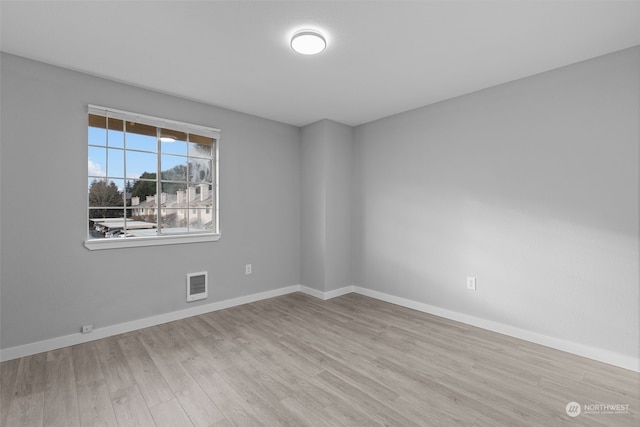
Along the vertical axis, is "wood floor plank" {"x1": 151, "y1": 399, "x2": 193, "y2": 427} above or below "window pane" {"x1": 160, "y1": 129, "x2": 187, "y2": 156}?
below

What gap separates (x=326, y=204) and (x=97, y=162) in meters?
2.61

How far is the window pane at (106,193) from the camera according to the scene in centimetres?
286

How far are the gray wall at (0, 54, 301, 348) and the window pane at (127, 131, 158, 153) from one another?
25cm

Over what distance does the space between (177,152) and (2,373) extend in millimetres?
2368

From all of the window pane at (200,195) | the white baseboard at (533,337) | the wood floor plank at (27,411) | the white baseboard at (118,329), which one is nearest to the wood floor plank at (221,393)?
the wood floor plank at (27,411)

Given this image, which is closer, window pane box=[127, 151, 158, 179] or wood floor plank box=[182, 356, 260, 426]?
wood floor plank box=[182, 356, 260, 426]

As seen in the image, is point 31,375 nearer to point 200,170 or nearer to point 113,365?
point 113,365

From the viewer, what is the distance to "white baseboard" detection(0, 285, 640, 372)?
2410mm

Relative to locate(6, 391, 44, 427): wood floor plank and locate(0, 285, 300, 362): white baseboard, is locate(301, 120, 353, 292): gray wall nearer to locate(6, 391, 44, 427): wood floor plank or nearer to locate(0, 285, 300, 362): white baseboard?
locate(0, 285, 300, 362): white baseboard

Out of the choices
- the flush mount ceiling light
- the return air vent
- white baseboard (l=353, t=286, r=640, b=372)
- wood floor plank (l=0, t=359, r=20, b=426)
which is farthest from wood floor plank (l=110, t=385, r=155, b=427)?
white baseboard (l=353, t=286, r=640, b=372)

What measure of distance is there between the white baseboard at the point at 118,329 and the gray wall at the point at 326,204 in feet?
2.67

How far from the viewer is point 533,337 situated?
2773 millimetres

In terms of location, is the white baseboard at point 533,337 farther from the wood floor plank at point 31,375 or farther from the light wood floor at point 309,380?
the wood floor plank at point 31,375

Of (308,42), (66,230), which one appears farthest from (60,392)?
(308,42)
